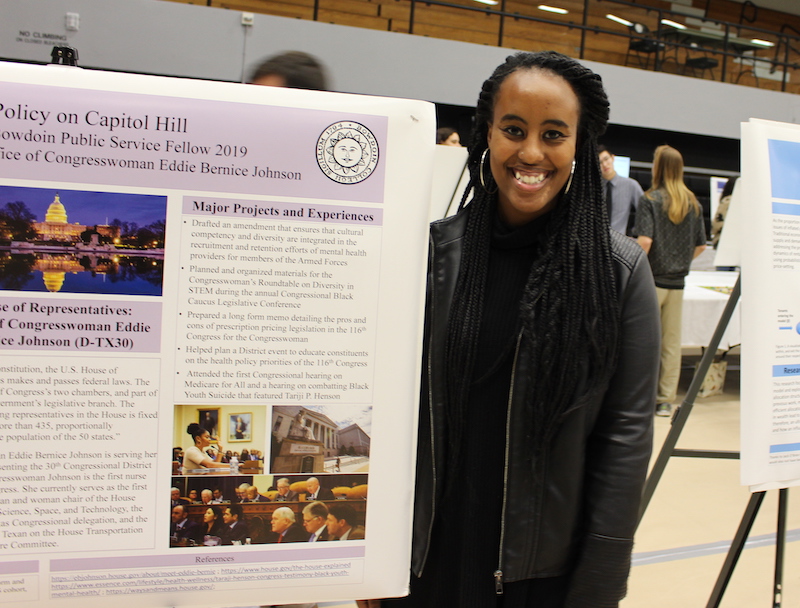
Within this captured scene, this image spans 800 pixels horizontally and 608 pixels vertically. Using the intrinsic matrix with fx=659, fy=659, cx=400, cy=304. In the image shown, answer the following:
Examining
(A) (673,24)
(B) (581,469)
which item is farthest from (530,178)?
(A) (673,24)

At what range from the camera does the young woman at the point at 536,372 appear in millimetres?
1110

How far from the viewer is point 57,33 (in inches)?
236

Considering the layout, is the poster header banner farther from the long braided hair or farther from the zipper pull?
the zipper pull

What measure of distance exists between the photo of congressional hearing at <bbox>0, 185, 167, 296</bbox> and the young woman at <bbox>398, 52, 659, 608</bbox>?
477 mm

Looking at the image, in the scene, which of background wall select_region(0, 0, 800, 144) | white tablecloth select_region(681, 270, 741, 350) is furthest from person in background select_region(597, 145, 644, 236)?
background wall select_region(0, 0, 800, 144)

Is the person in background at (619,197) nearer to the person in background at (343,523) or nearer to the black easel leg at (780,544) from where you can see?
the black easel leg at (780,544)

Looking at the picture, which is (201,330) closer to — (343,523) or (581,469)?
(343,523)

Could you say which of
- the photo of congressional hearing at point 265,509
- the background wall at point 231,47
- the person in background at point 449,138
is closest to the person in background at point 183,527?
the photo of congressional hearing at point 265,509

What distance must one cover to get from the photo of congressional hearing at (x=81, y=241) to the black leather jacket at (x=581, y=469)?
1.57ft

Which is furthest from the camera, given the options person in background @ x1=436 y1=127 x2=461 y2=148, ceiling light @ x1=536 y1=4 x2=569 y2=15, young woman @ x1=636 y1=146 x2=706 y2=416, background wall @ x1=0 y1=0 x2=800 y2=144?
ceiling light @ x1=536 y1=4 x2=569 y2=15

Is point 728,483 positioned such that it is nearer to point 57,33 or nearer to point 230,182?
point 230,182

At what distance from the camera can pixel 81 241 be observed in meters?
0.97

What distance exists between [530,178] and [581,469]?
1.70 ft

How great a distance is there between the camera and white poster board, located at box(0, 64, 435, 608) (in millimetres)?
959
